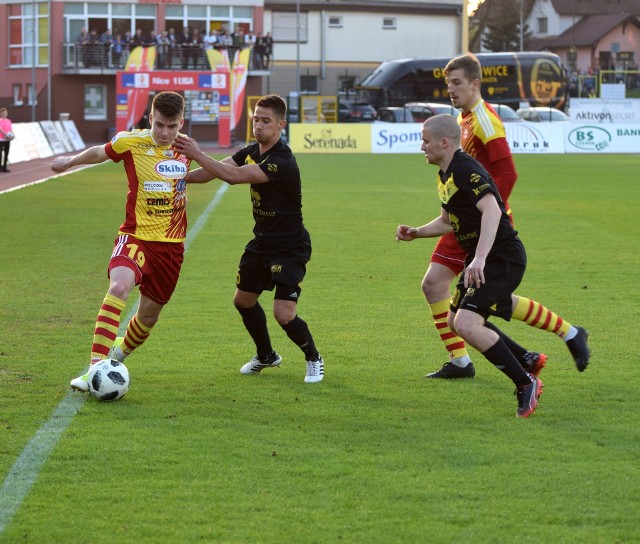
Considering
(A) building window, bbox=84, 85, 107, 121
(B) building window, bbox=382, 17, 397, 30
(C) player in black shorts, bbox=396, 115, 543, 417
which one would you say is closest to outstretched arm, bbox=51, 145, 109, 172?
(C) player in black shorts, bbox=396, 115, 543, 417

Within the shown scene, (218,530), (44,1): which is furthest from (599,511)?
(44,1)

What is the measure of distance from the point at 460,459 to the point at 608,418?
1.21 metres

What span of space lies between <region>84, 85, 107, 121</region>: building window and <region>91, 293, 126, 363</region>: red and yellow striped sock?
174ft

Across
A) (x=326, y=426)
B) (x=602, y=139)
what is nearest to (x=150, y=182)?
(x=326, y=426)

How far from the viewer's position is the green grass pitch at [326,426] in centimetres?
452

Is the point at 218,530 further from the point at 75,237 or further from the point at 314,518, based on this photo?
the point at 75,237

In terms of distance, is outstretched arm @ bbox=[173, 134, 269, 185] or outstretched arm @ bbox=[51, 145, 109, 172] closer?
outstretched arm @ bbox=[173, 134, 269, 185]

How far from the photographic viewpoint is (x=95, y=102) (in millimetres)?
58531

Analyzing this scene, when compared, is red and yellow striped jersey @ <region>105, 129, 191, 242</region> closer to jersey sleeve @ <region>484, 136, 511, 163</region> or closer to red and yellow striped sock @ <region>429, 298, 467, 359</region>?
red and yellow striped sock @ <region>429, 298, 467, 359</region>

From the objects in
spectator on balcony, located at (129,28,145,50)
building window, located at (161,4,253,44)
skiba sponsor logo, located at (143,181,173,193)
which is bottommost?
skiba sponsor logo, located at (143,181,173,193)

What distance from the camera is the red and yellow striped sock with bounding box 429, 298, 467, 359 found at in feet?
23.9

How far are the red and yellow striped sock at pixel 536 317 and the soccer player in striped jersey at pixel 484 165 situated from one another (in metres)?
0.01

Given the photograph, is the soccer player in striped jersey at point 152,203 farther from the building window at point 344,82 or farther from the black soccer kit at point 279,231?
the building window at point 344,82

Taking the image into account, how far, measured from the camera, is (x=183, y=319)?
9.43m
